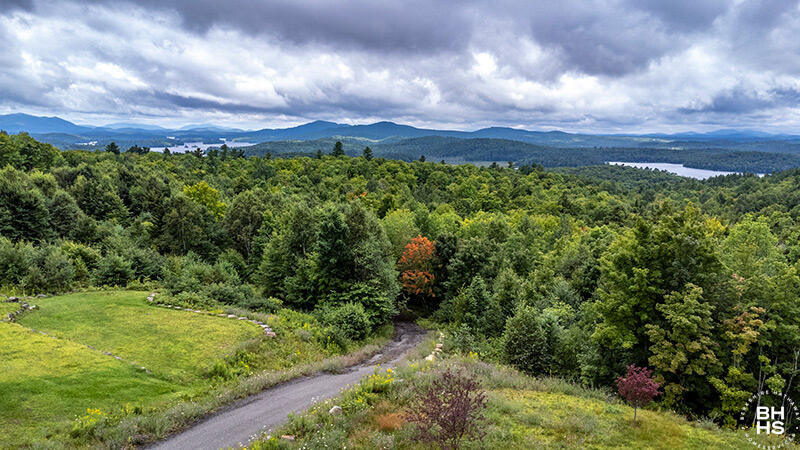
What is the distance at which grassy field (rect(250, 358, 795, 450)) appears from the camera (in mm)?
10992

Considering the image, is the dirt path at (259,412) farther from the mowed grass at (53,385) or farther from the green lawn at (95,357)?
the mowed grass at (53,385)

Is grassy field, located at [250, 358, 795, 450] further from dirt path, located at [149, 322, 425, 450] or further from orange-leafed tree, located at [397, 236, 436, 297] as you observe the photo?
orange-leafed tree, located at [397, 236, 436, 297]

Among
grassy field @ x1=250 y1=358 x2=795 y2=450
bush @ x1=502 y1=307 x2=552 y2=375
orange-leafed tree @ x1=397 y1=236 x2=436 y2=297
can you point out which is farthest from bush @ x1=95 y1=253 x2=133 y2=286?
bush @ x1=502 y1=307 x2=552 y2=375

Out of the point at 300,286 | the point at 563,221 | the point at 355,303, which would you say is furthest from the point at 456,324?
the point at 563,221

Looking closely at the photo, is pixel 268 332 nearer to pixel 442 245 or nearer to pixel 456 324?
pixel 456 324

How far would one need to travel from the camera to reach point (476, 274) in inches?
1455

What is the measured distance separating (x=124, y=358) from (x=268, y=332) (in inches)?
263

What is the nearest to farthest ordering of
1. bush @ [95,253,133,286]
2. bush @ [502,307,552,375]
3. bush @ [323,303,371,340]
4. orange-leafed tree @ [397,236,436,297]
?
bush @ [502,307,552,375] < bush @ [323,303,371,340] < bush @ [95,253,133,286] < orange-leafed tree @ [397,236,436,297]

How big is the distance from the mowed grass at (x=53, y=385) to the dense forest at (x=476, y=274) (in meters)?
8.45

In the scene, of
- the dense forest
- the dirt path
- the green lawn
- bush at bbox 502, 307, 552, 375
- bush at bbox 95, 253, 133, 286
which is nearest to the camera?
the dirt path

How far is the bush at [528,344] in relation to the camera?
20.5 meters

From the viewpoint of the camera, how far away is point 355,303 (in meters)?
30.0

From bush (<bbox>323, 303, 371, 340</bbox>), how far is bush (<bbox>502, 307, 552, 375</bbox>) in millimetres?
10194

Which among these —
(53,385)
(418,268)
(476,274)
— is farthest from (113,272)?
(476,274)
